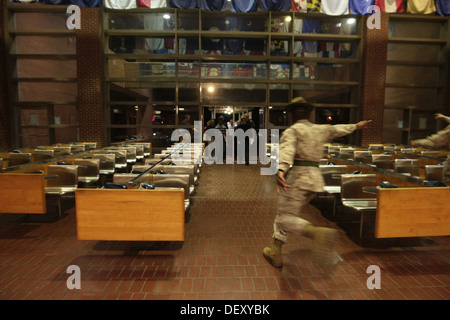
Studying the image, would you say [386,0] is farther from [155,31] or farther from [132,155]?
[132,155]

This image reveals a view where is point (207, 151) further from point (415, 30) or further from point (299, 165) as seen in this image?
point (415, 30)

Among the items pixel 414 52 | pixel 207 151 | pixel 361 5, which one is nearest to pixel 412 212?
pixel 361 5

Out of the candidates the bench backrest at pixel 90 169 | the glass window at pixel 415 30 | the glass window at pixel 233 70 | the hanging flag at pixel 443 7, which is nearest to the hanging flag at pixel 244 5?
the glass window at pixel 233 70

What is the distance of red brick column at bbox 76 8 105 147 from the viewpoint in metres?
11.8

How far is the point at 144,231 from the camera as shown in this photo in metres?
3.48

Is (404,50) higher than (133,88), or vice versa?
(404,50)

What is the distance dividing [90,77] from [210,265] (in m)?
10.9

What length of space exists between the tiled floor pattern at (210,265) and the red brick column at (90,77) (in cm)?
758

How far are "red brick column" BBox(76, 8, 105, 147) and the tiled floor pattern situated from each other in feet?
24.9

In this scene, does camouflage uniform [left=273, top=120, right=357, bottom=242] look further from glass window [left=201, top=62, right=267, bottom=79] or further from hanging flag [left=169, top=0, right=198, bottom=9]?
glass window [left=201, top=62, right=267, bottom=79]

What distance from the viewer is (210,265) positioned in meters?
3.55

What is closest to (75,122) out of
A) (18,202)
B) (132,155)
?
(132,155)

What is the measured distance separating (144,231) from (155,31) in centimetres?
1091

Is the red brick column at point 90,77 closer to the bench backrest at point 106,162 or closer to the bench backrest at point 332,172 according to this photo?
the bench backrest at point 106,162
